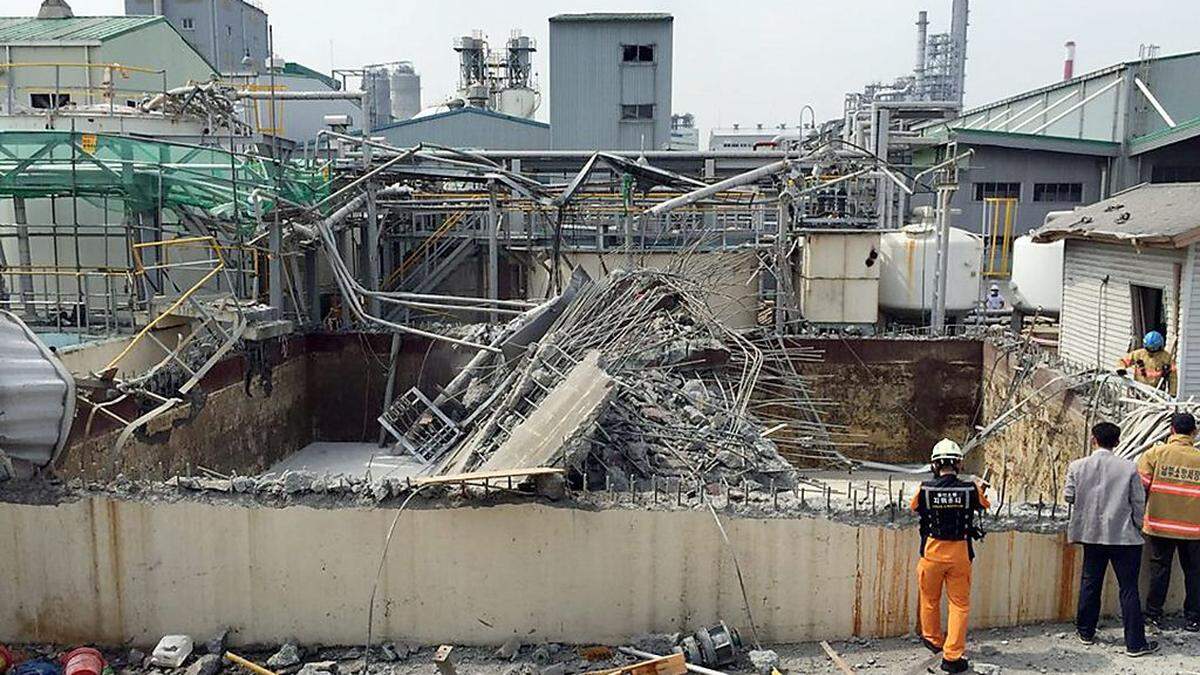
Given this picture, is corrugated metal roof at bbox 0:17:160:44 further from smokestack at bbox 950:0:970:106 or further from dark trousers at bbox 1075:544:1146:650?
smokestack at bbox 950:0:970:106

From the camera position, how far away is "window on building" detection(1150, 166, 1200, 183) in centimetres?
2584

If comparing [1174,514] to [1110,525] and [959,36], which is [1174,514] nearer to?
[1110,525]

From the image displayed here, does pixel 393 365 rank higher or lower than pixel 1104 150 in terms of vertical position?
lower

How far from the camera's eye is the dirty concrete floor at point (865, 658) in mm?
6008

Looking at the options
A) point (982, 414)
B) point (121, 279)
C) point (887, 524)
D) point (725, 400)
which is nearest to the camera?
point (887, 524)

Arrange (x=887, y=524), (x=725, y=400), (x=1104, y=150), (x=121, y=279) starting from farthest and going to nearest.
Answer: (x=1104, y=150) < (x=121, y=279) < (x=725, y=400) < (x=887, y=524)

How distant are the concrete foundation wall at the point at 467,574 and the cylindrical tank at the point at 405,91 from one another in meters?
45.7

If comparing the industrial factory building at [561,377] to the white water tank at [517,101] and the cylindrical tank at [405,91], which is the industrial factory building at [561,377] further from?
the cylindrical tank at [405,91]

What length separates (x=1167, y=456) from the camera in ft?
20.5

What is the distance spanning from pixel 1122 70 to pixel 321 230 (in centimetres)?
2394

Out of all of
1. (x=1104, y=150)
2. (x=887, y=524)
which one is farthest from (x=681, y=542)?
(x=1104, y=150)

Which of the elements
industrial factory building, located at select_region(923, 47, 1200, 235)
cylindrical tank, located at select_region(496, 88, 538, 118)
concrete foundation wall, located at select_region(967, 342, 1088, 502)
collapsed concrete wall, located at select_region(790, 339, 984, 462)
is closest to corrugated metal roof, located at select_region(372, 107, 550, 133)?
cylindrical tank, located at select_region(496, 88, 538, 118)

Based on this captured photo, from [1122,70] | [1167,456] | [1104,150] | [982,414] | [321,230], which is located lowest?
[982,414]

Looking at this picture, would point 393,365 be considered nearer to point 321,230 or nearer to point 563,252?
point 321,230
